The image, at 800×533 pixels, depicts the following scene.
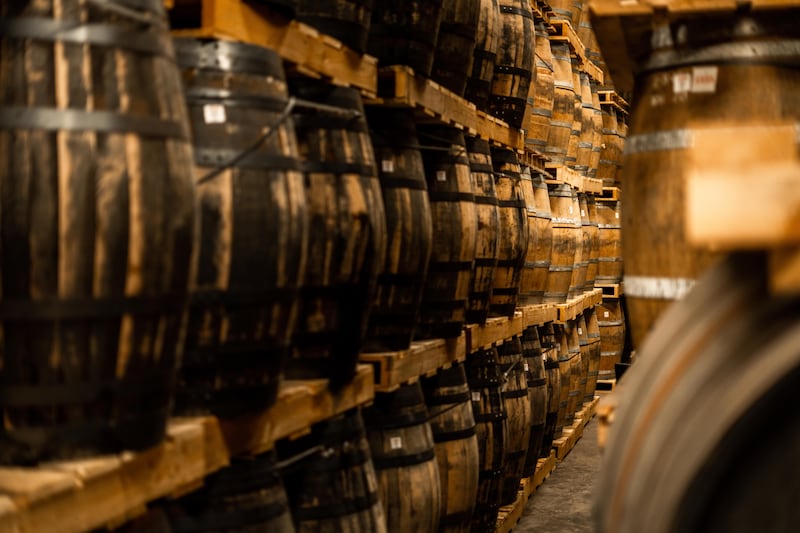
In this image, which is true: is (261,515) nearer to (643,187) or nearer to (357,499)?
(357,499)

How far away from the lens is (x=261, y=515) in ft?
10.7

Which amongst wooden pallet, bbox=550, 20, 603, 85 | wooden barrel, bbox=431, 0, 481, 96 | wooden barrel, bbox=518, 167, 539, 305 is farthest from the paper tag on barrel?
wooden pallet, bbox=550, 20, 603, 85

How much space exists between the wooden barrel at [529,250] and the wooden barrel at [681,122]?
187 inches

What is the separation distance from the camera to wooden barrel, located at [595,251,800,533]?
4.88ft

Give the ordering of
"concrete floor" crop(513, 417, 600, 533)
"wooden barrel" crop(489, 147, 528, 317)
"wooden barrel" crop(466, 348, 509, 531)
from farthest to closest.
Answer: "concrete floor" crop(513, 417, 600, 533), "wooden barrel" crop(489, 147, 528, 317), "wooden barrel" crop(466, 348, 509, 531)

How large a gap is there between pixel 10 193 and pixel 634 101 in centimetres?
224

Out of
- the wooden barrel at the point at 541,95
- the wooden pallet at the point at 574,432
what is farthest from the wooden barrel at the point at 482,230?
the wooden pallet at the point at 574,432

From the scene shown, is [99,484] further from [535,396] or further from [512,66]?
[535,396]

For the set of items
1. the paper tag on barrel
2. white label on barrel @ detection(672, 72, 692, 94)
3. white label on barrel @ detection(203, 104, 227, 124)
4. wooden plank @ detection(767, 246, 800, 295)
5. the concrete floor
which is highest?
white label on barrel @ detection(672, 72, 692, 94)

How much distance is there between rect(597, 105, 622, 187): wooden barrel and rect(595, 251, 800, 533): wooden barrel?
12.1 m

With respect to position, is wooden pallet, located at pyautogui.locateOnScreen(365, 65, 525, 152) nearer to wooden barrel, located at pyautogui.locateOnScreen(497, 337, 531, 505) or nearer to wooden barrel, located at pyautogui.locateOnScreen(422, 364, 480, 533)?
wooden barrel, located at pyautogui.locateOnScreen(422, 364, 480, 533)

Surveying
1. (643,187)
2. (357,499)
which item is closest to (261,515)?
(357,499)

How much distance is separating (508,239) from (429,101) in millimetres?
1985

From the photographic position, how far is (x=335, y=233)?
376 centimetres
